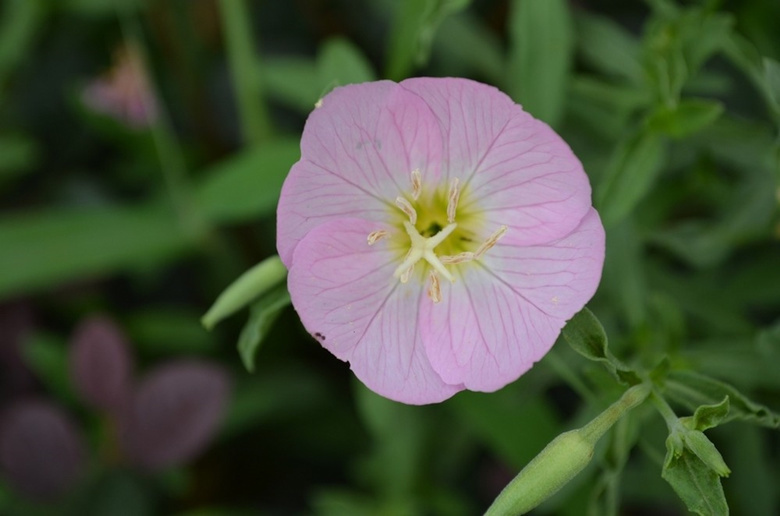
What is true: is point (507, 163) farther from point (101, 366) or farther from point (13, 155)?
point (13, 155)

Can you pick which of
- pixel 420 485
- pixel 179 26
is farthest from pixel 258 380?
pixel 179 26

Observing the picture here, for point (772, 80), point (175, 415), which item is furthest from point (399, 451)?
point (772, 80)

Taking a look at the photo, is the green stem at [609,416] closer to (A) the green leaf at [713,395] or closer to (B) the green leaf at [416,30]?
(A) the green leaf at [713,395]

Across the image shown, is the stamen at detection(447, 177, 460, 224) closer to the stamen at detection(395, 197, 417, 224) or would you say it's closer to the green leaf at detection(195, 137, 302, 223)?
the stamen at detection(395, 197, 417, 224)

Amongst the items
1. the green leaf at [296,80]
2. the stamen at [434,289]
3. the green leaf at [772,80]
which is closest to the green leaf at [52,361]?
the green leaf at [296,80]

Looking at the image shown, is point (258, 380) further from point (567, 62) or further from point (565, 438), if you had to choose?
point (565, 438)
